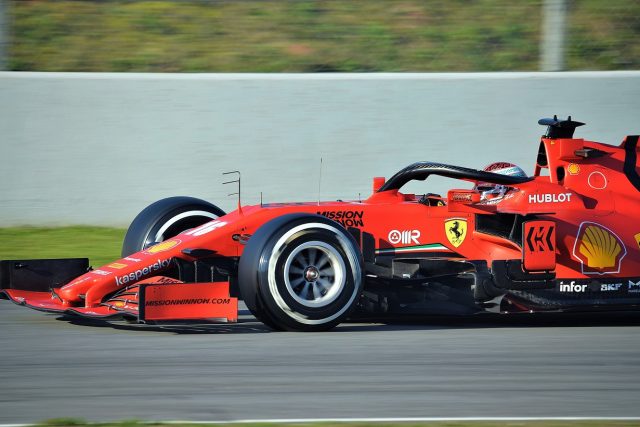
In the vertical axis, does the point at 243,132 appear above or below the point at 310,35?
below

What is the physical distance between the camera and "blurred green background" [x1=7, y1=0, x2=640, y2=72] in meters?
12.8

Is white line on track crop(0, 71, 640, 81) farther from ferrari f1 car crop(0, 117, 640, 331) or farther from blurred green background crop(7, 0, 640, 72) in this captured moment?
ferrari f1 car crop(0, 117, 640, 331)

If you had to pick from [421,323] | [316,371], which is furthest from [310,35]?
[316,371]

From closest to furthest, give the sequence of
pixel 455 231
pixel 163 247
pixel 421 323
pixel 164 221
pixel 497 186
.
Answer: pixel 163 247 → pixel 455 231 → pixel 421 323 → pixel 497 186 → pixel 164 221

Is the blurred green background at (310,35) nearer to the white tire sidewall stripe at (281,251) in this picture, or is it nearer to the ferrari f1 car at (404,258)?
the ferrari f1 car at (404,258)

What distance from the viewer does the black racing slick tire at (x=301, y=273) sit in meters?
6.82

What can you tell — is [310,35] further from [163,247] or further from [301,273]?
[301,273]

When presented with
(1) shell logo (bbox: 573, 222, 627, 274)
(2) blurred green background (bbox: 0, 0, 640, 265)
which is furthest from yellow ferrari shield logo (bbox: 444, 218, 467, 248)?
(2) blurred green background (bbox: 0, 0, 640, 265)

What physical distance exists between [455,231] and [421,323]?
0.72 m

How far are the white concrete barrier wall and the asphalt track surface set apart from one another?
4203mm

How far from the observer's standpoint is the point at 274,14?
1343cm

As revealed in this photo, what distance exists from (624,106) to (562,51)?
0.97 metres

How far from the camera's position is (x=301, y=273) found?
7.03 metres

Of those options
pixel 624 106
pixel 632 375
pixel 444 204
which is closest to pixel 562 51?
pixel 624 106
